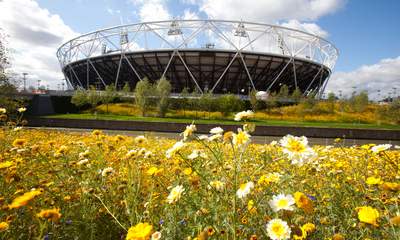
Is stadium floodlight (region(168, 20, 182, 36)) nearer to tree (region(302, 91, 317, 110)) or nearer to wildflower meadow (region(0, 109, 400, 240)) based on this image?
tree (region(302, 91, 317, 110))

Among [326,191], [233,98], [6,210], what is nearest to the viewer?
[6,210]

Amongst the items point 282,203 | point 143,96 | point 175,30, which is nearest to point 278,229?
point 282,203

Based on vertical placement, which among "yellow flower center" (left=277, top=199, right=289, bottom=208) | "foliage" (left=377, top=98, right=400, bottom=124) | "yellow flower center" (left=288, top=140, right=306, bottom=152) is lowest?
"foliage" (left=377, top=98, right=400, bottom=124)

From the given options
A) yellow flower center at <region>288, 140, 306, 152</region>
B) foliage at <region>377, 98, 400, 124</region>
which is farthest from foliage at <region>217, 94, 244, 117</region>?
yellow flower center at <region>288, 140, 306, 152</region>

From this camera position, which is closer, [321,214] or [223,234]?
[223,234]

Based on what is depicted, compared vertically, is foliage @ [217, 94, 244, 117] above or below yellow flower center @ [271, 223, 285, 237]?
below

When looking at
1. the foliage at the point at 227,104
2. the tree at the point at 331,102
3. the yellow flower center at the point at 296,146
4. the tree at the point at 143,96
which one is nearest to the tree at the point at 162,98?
the tree at the point at 143,96

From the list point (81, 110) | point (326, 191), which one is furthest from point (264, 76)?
point (326, 191)

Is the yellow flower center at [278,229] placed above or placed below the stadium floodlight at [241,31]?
below

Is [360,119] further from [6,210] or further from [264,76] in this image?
[6,210]

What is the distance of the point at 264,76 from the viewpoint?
1767 inches

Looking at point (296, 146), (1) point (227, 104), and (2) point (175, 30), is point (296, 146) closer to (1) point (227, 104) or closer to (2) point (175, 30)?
(1) point (227, 104)

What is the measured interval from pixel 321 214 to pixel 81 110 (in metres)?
44.5

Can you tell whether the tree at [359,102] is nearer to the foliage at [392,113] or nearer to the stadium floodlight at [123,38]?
the foliage at [392,113]
